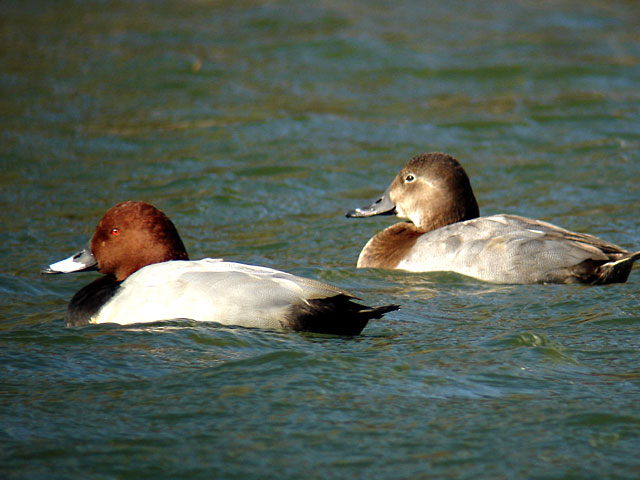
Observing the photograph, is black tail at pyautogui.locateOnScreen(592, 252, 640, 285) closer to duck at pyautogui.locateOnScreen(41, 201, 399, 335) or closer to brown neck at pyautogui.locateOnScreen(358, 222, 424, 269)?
brown neck at pyautogui.locateOnScreen(358, 222, 424, 269)

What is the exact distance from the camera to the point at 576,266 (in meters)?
6.54

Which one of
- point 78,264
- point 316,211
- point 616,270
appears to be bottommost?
point 616,270

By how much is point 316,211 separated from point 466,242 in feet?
8.44

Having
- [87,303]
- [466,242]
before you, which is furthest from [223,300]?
[466,242]

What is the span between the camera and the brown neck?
734 centimetres

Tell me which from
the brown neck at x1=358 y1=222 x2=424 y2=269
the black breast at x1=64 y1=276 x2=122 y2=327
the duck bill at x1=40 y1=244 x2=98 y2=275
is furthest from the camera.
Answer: the brown neck at x1=358 y1=222 x2=424 y2=269

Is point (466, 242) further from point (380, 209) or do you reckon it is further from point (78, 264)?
point (78, 264)

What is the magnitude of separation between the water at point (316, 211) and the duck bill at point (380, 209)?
0.37 meters

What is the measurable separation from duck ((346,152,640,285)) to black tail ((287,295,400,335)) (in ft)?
5.84

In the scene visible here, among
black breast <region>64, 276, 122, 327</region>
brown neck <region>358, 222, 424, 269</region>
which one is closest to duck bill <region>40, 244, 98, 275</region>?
black breast <region>64, 276, 122, 327</region>

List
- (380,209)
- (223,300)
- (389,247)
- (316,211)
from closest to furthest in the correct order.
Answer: (223,300) → (389,247) → (380,209) → (316,211)

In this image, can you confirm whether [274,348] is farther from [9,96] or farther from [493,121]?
[9,96]

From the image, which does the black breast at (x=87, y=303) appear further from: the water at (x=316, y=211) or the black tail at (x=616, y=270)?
the black tail at (x=616, y=270)

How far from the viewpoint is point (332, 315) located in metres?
5.18
